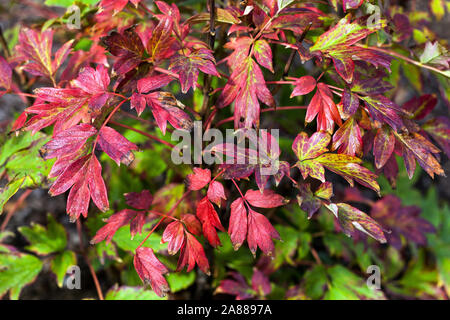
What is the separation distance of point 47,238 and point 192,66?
720 millimetres

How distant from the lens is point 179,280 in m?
1.10

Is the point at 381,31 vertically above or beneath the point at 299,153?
above

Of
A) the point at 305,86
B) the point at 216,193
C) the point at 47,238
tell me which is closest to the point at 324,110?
the point at 305,86

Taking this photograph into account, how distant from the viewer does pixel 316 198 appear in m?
0.69

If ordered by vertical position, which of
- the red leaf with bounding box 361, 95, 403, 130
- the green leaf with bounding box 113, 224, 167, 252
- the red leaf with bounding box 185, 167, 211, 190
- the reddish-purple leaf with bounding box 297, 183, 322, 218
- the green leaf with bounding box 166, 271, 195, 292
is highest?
the red leaf with bounding box 361, 95, 403, 130

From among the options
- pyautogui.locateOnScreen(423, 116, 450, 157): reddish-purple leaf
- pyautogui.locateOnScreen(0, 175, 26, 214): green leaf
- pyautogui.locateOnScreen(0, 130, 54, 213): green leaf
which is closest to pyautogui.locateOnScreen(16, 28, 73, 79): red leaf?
pyautogui.locateOnScreen(0, 130, 54, 213): green leaf

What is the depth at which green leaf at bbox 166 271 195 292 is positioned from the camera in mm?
1074

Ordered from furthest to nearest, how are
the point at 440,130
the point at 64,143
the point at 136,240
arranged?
the point at 136,240, the point at 440,130, the point at 64,143

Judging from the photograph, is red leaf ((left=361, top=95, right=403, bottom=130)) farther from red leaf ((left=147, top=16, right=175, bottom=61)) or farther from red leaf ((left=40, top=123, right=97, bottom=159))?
red leaf ((left=40, top=123, right=97, bottom=159))

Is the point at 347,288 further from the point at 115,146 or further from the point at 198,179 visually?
the point at 115,146

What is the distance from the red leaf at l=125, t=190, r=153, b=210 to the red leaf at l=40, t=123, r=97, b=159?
8.4 inches
